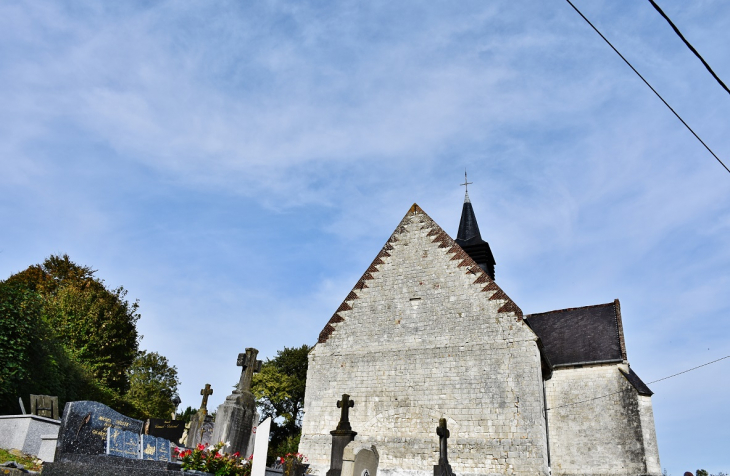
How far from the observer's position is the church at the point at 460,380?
13922mm

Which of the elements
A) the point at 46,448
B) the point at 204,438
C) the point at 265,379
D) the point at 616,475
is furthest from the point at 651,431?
the point at 265,379

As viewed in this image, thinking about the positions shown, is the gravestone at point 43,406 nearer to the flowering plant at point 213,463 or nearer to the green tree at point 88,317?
the flowering plant at point 213,463

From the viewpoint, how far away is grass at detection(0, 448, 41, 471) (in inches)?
394

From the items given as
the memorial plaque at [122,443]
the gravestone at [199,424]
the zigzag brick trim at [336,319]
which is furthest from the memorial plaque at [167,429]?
the memorial plaque at [122,443]

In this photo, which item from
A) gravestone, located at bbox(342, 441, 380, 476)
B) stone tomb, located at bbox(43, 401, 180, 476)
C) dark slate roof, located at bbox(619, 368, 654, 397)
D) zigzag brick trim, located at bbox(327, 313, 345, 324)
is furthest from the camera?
zigzag brick trim, located at bbox(327, 313, 345, 324)

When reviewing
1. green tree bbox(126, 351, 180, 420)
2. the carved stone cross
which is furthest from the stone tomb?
green tree bbox(126, 351, 180, 420)

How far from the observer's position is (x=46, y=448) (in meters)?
11.0

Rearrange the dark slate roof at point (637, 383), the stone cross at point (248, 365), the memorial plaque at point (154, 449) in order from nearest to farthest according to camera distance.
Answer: the memorial plaque at point (154, 449), the stone cross at point (248, 365), the dark slate roof at point (637, 383)

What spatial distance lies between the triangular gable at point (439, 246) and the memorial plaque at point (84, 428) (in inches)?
348

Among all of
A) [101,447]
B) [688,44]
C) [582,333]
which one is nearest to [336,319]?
[582,333]

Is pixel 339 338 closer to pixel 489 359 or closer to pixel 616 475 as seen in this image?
pixel 489 359

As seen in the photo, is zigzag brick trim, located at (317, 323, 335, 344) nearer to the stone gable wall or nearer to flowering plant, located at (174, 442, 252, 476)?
the stone gable wall

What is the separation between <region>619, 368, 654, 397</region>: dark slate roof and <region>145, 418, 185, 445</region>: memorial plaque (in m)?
16.8

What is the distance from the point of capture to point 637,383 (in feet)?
51.7
